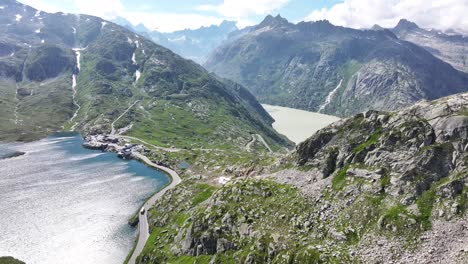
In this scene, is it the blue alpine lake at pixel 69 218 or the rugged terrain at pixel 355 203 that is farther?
the blue alpine lake at pixel 69 218

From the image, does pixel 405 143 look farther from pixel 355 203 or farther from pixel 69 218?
pixel 69 218

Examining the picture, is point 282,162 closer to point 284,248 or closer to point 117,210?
point 284,248

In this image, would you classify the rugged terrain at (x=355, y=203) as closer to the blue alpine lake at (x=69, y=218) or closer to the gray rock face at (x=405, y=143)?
the gray rock face at (x=405, y=143)

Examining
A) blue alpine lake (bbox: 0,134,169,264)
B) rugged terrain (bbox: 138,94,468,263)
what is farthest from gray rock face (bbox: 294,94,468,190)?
blue alpine lake (bbox: 0,134,169,264)

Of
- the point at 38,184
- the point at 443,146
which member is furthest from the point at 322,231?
the point at 38,184

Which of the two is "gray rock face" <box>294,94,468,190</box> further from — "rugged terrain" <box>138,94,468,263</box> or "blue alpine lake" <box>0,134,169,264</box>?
"blue alpine lake" <box>0,134,169,264</box>

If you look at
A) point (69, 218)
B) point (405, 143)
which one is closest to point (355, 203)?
point (405, 143)

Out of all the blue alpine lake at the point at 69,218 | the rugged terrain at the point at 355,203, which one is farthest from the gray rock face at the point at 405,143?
the blue alpine lake at the point at 69,218

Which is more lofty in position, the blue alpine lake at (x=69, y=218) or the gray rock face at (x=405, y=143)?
the gray rock face at (x=405, y=143)
